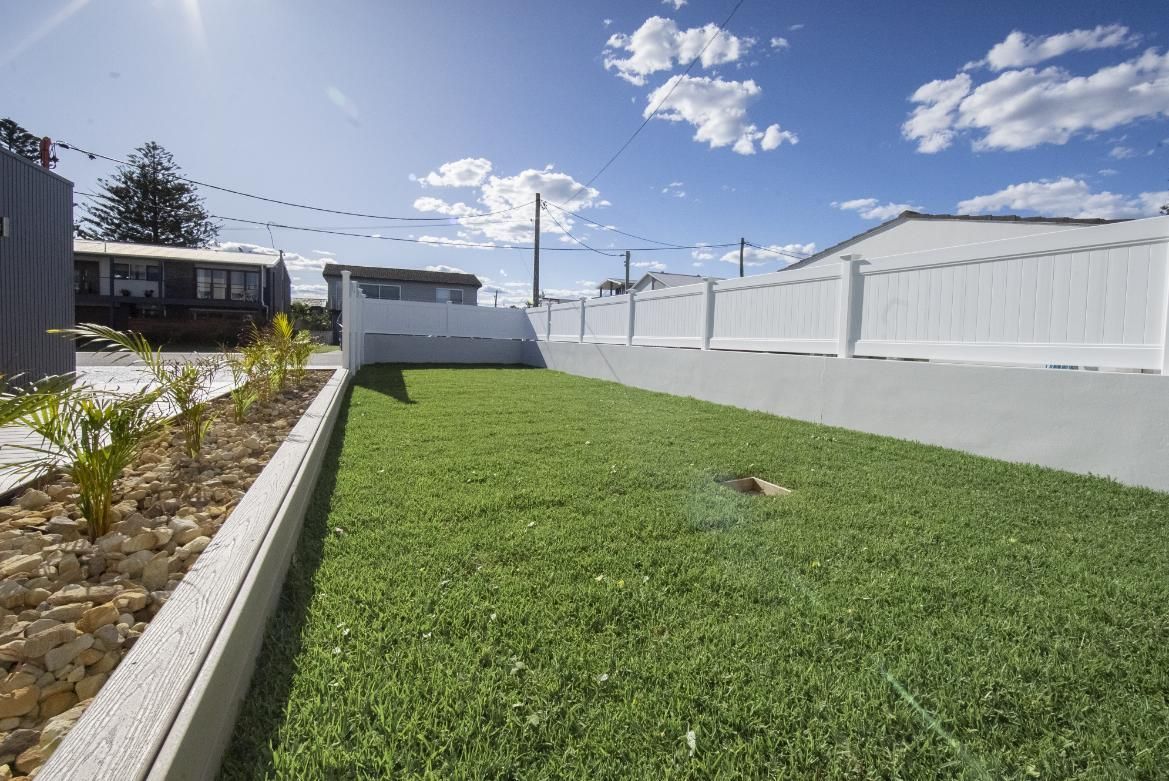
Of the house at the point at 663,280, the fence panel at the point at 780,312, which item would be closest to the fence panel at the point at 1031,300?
the fence panel at the point at 780,312

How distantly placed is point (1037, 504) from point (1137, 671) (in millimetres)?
1926

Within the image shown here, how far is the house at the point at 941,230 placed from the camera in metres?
12.6

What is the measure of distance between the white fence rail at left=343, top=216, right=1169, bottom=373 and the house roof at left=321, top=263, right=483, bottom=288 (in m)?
28.8

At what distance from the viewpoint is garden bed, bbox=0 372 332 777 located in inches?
52.5

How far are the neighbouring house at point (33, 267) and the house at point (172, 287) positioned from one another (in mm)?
17642

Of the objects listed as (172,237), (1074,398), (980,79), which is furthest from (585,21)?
(172,237)

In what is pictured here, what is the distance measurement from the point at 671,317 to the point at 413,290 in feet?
93.3

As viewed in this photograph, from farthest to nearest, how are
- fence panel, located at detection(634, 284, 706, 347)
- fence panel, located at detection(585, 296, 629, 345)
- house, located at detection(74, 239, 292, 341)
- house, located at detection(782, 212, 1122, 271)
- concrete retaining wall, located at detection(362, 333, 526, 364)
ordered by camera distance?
house, located at detection(74, 239, 292, 341) < concrete retaining wall, located at detection(362, 333, 526, 364) < house, located at detection(782, 212, 1122, 271) < fence panel, located at detection(585, 296, 629, 345) < fence panel, located at detection(634, 284, 706, 347)

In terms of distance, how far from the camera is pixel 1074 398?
385cm

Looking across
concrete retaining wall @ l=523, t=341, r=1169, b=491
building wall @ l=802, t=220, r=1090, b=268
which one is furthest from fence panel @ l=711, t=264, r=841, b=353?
building wall @ l=802, t=220, r=1090, b=268

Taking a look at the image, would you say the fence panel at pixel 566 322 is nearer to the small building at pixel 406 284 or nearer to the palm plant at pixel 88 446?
the palm plant at pixel 88 446

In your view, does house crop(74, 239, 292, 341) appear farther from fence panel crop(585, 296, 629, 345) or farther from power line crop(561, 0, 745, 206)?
fence panel crop(585, 296, 629, 345)

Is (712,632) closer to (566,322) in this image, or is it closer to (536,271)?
(566,322)

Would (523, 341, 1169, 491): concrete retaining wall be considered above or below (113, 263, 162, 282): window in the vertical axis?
below
